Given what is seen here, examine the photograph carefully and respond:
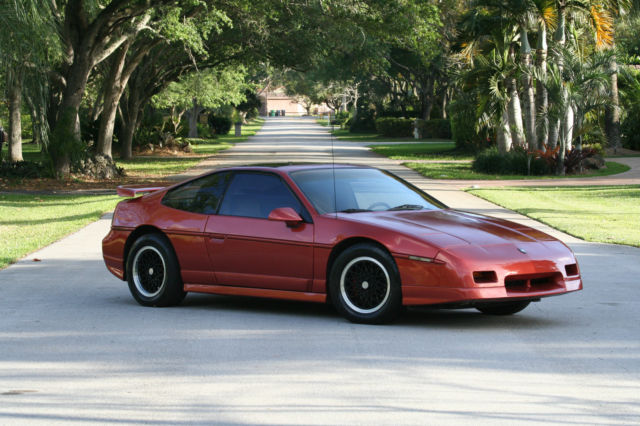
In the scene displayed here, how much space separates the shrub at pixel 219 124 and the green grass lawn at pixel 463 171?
4790cm

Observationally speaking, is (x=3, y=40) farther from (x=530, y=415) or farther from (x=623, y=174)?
(x=623, y=174)

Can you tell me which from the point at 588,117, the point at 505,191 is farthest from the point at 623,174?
the point at 505,191

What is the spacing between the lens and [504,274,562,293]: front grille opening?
25.5 ft

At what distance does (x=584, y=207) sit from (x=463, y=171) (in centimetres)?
1251

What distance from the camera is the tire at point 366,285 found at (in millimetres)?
7855

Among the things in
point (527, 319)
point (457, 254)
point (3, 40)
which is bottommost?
point (527, 319)

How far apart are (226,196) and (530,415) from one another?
174 inches

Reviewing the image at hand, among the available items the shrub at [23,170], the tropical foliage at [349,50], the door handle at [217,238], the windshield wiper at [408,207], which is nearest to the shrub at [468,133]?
the tropical foliage at [349,50]

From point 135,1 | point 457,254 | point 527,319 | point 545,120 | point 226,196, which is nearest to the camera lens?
point 457,254

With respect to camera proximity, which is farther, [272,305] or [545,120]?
[545,120]

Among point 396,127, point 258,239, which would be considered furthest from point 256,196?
point 396,127

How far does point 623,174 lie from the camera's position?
31734 millimetres

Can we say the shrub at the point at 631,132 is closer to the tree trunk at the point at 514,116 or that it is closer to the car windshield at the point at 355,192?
the tree trunk at the point at 514,116

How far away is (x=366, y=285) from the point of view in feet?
26.2
